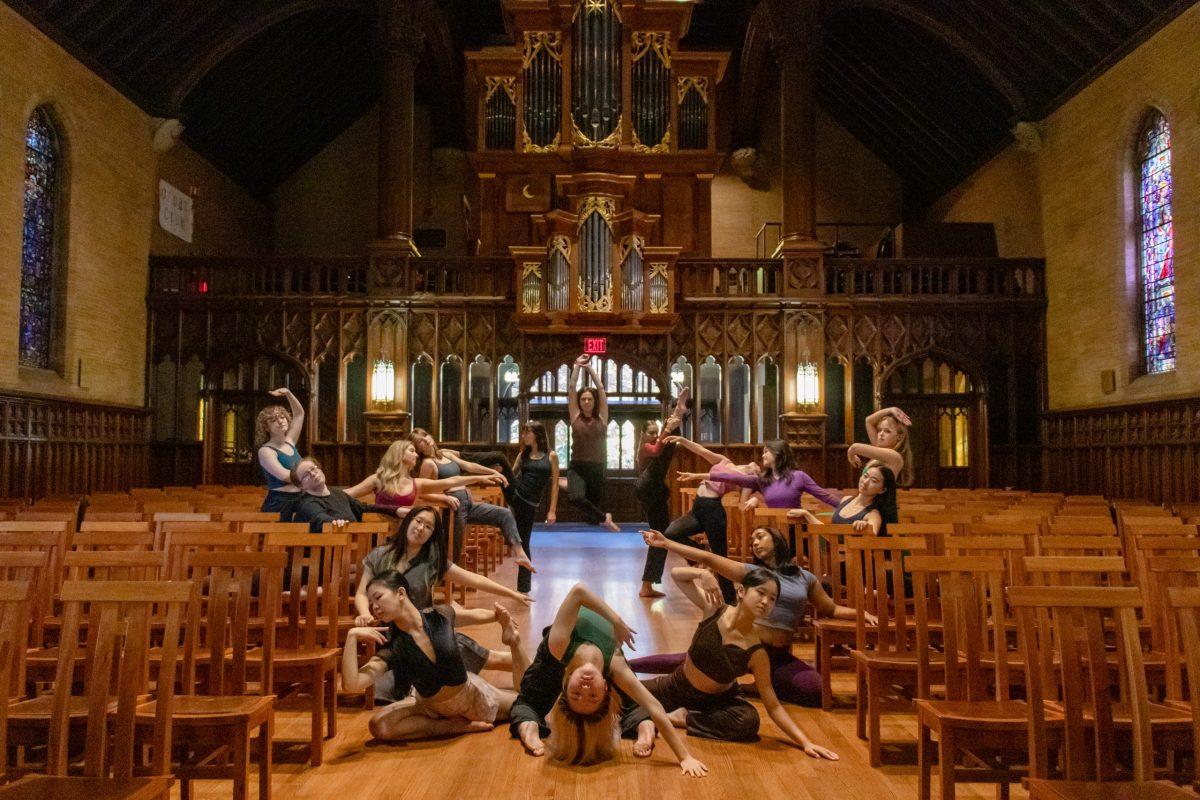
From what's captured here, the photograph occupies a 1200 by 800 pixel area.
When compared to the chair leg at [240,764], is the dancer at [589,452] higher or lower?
higher

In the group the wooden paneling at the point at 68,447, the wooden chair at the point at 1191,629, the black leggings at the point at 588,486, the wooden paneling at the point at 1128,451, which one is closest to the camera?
the wooden chair at the point at 1191,629

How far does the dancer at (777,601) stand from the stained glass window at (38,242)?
10.8 meters

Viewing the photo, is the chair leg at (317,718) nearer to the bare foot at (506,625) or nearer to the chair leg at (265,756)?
the chair leg at (265,756)

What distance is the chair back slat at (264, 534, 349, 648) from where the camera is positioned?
416cm

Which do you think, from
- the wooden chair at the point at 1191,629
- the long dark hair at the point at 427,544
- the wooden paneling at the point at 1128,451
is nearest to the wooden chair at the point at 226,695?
the long dark hair at the point at 427,544

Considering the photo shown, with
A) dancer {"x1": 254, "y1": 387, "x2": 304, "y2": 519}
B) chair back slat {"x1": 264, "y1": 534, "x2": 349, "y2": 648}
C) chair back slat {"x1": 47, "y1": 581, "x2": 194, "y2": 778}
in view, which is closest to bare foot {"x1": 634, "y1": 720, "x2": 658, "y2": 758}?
chair back slat {"x1": 264, "y1": 534, "x2": 349, "y2": 648}

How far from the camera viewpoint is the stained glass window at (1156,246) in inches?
467

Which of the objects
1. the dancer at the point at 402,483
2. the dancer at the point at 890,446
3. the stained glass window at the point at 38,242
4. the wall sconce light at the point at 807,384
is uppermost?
the stained glass window at the point at 38,242

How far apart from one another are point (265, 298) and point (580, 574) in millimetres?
8035

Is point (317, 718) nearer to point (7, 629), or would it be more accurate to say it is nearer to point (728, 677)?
point (7, 629)

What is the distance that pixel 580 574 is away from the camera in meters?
9.23

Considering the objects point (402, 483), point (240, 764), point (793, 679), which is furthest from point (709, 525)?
point (240, 764)

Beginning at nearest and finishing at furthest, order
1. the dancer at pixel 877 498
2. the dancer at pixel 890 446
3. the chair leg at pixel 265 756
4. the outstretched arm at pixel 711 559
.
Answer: the chair leg at pixel 265 756 → the outstretched arm at pixel 711 559 → the dancer at pixel 877 498 → the dancer at pixel 890 446

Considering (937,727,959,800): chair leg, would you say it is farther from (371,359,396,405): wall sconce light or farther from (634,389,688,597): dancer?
(371,359,396,405): wall sconce light
